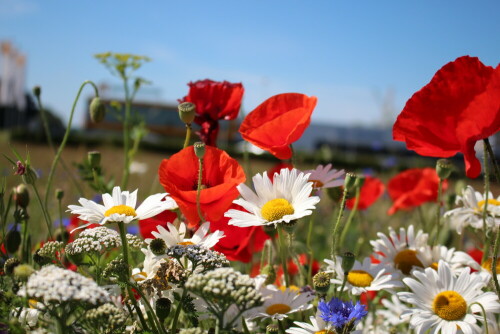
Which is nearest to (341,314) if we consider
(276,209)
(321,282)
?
(321,282)

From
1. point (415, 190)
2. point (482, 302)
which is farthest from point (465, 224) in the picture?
point (415, 190)

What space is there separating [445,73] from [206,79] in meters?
0.57

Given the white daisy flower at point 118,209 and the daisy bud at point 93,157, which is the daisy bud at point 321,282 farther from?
the daisy bud at point 93,157

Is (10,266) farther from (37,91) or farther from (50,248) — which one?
(37,91)

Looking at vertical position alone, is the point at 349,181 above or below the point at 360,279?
above

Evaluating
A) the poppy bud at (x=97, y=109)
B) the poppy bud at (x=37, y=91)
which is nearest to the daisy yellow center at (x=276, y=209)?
the poppy bud at (x=97, y=109)

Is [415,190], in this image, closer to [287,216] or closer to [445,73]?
[445,73]

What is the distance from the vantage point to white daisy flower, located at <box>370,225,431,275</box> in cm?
135

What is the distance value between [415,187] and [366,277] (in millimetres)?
903

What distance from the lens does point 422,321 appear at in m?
1.05

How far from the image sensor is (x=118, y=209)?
988 millimetres

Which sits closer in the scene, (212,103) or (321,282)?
(321,282)

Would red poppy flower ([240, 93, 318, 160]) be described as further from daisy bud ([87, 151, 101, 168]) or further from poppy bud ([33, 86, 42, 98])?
poppy bud ([33, 86, 42, 98])

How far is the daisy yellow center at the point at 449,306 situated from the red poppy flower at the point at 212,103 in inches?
23.5
